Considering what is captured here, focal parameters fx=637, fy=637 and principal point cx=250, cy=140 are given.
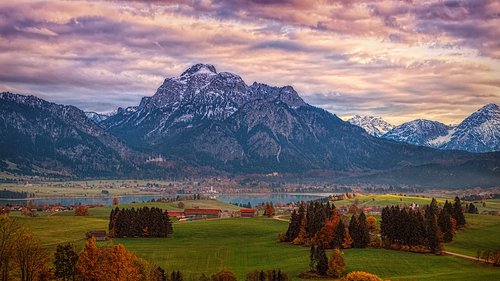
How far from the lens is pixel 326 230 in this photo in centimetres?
14000

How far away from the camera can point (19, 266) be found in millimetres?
79062

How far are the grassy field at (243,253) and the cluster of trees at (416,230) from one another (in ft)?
14.6

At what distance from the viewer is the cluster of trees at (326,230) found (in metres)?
135

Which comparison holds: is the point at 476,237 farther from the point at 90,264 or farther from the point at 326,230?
the point at 90,264

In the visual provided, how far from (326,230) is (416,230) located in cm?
1968

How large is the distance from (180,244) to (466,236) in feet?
212

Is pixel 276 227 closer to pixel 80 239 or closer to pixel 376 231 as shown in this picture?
pixel 376 231

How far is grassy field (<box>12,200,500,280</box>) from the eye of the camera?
105 metres

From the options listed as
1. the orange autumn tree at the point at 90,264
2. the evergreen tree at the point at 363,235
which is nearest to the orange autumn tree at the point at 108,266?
the orange autumn tree at the point at 90,264

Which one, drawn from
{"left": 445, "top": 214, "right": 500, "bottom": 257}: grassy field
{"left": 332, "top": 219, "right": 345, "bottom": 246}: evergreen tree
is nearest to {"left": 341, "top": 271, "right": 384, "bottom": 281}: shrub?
{"left": 445, "top": 214, "right": 500, "bottom": 257}: grassy field

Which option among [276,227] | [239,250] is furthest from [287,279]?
[276,227]

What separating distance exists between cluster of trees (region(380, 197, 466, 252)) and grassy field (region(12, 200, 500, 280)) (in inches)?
175

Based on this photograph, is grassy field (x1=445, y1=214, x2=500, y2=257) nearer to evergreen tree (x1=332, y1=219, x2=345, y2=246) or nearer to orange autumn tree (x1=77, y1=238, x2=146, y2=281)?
evergreen tree (x1=332, y1=219, x2=345, y2=246)

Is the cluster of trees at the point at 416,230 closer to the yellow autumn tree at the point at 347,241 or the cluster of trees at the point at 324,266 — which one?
the yellow autumn tree at the point at 347,241
